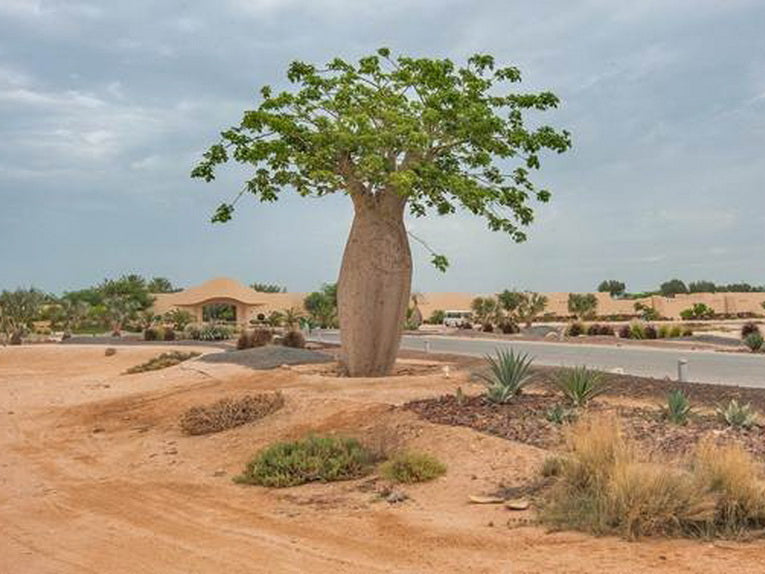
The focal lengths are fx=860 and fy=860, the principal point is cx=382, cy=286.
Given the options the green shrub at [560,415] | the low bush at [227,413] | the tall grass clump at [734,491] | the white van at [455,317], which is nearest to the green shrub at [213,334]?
the white van at [455,317]

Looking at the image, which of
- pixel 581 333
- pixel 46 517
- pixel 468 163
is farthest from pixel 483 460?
pixel 581 333

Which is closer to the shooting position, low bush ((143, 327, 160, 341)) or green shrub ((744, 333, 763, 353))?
green shrub ((744, 333, 763, 353))

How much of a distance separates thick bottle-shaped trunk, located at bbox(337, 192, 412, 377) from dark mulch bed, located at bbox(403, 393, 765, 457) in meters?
4.02

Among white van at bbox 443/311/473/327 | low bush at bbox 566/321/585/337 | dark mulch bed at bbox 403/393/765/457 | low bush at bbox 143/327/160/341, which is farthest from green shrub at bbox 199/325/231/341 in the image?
dark mulch bed at bbox 403/393/765/457

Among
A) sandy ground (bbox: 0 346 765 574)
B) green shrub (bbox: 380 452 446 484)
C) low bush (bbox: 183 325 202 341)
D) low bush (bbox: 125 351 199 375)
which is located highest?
low bush (bbox: 183 325 202 341)

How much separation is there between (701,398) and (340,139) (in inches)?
290

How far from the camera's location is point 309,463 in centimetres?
922

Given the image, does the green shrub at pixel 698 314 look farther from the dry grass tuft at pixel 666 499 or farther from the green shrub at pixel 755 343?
the dry grass tuft at pixel 666 499

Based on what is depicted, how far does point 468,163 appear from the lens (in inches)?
668

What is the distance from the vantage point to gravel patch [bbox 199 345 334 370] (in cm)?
1973

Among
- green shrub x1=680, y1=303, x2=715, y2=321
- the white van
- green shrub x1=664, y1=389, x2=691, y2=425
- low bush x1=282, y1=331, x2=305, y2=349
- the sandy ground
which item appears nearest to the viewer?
the sandy ground

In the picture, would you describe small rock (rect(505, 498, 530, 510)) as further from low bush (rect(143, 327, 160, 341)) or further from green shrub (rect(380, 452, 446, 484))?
low bush (rect(143, 327, 160, 341))

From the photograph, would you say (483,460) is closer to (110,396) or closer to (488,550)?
(488,550)

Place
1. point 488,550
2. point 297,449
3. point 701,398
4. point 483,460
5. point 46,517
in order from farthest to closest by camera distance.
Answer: point 701,398
point 297,449
point 483,460
point 46,517
point 488,550
